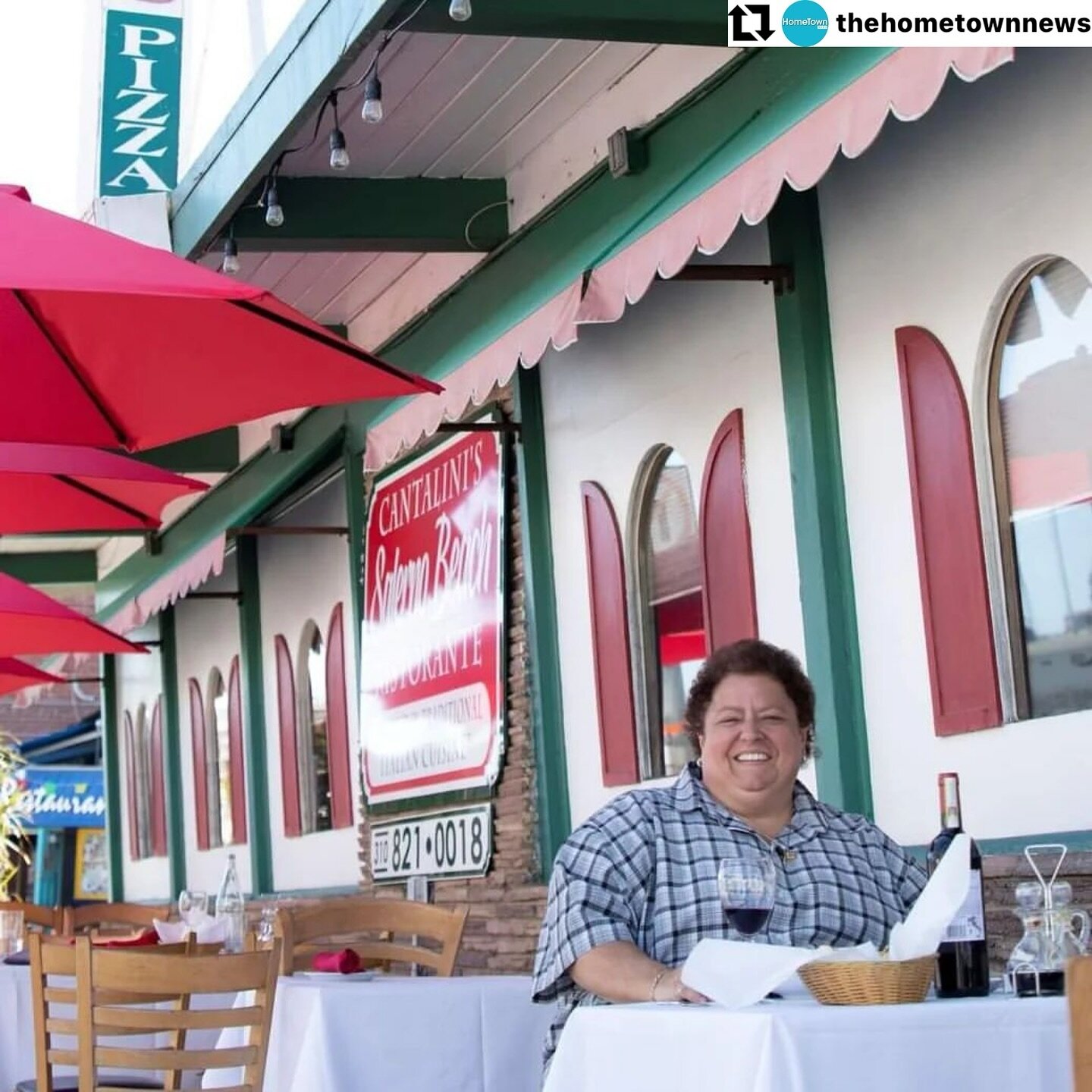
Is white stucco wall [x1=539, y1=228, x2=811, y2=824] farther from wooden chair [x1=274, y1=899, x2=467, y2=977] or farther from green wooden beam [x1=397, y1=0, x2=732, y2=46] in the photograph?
wooden chair [x1=274, y1=899, x2=467, y2=977]

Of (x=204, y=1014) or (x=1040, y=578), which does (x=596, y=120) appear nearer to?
(x=1040, y=578)

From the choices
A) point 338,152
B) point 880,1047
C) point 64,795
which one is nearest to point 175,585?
point 338,152

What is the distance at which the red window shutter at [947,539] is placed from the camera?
17.2 ft

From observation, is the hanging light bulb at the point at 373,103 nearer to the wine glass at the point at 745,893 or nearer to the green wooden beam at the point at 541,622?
the green wooden beam at the point at 541,622

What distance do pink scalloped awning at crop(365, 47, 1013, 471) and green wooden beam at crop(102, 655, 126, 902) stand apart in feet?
31.5

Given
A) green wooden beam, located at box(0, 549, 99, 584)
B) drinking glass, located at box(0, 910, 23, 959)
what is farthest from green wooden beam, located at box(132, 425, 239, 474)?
drinking glass, located at box(0, 910, 23, 959)

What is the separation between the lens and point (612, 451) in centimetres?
729

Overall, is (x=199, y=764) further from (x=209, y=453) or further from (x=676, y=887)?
(x=676, y=887)

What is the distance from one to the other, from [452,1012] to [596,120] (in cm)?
373

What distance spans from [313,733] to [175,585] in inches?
49.4

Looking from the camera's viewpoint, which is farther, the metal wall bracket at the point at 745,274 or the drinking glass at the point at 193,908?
the metal wall bracket at the point at 745,274

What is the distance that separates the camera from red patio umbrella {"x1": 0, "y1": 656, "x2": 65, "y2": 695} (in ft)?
25.1

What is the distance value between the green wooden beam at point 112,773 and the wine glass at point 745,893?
45.1 feet

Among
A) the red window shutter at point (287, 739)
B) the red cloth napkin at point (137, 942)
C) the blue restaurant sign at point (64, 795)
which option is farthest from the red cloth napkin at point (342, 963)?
the blue restaurant sign at point (64, 795)
